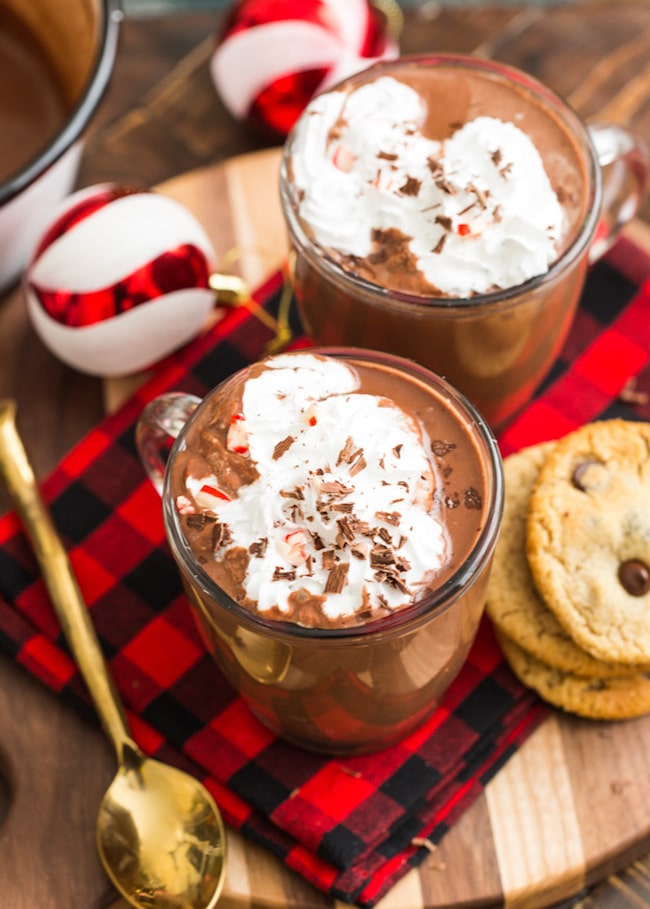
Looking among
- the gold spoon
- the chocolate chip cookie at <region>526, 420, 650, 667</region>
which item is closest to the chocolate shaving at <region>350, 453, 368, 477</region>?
the chocolate chip cookie at <region>526, 420, 650, 667</region>

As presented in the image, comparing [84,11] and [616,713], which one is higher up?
[84,11]

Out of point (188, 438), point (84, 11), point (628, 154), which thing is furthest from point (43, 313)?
point (628, 154)

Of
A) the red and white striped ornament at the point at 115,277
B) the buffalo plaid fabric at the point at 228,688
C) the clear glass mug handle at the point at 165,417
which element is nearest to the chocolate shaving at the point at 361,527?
the clear glass mug handle at the point at 165,417

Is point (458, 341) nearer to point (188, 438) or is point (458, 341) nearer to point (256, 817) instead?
point (188, 438)

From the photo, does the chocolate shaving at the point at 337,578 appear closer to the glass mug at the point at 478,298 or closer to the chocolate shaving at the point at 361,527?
the chocolate shaving at the point at 361,527

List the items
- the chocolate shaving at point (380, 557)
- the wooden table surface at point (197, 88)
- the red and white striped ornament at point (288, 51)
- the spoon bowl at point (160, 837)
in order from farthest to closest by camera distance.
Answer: the red and white striped ornament at point (288, 51), the wooden table surface at point (197, 88), the spoon bowl at point (160, 837), the chocolate shaving at point (380, 557)
